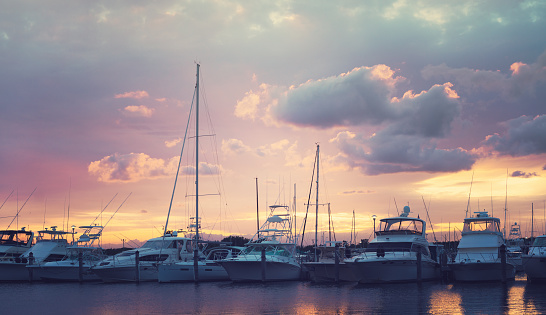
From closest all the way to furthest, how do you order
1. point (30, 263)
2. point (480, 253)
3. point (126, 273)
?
1. point (480, 253)
2. point (126, 273)
3. point (30, 263)

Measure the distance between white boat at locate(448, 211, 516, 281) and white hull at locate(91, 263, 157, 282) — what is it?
24307 millimetres

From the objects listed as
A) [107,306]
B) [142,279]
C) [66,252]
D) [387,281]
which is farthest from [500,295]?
[66,252]

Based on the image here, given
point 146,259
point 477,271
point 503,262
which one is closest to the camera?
point 503,262

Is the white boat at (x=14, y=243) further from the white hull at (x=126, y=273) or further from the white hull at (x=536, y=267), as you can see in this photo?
the white hull at (x=536, y=267)

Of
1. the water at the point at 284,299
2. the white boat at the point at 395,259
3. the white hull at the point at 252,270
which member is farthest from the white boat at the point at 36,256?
the white boat at the point at 395,259

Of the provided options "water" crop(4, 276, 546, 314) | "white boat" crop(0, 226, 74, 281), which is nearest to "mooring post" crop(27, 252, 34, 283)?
"white boat" crop(0, 226, 74, 281)

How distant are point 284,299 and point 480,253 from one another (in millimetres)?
15738

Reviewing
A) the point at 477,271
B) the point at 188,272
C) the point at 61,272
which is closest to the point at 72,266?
the point at 61,272

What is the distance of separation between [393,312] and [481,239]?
58.4 ft

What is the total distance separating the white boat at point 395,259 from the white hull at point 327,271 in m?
4.25

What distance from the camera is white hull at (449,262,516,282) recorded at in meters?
38.2

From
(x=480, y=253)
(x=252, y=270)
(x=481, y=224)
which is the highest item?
(x=481, y=224)

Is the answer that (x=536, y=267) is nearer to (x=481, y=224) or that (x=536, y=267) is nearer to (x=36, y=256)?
(x=481, y=224)

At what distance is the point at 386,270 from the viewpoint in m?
37.9
